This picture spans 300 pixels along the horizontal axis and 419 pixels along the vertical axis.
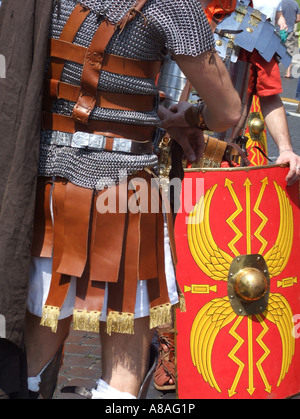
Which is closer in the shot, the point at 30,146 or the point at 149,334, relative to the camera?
the point at 30,146

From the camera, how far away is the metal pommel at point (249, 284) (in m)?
2.82

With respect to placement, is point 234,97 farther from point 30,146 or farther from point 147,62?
point 30,146

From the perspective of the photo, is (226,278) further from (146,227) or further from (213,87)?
(213,87)

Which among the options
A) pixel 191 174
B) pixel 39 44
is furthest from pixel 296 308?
pixel 39 44

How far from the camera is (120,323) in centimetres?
201

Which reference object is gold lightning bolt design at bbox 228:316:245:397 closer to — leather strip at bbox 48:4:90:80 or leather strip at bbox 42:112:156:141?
leather strip at bbox 42:112:156:141

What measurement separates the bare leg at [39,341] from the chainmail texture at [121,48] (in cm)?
47

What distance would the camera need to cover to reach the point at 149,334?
2.14 m

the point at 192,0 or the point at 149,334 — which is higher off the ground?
the point at 192,0

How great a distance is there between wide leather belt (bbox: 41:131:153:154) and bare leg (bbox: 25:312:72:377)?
0.54 metres

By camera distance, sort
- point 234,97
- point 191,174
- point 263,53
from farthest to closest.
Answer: point 263,53 → point 191,174 → point 234,97

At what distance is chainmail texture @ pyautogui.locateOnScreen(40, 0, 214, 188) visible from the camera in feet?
6.15
